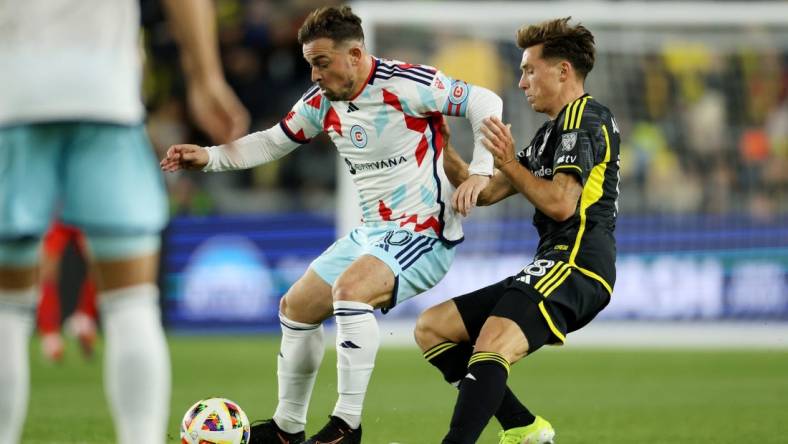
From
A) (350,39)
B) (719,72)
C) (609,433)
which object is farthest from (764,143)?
(350,39)

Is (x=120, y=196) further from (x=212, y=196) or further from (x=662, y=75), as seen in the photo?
(x=212, y=196)

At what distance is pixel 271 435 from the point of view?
18.9 ft

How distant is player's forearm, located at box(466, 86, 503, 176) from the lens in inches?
219

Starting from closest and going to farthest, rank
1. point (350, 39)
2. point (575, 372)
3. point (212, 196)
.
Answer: point (350, 39)
point (575, 372)
point (212, 196)

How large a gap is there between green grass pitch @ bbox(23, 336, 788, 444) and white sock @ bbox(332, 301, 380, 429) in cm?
88

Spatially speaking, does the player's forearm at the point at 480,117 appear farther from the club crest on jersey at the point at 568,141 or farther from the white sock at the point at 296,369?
the white sock at the point at 296,369

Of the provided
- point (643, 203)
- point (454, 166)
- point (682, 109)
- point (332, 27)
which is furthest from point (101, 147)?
point (682, 109)

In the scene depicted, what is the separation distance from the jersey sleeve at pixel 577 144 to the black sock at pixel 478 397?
2.90 feet

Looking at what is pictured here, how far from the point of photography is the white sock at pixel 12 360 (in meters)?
3.68

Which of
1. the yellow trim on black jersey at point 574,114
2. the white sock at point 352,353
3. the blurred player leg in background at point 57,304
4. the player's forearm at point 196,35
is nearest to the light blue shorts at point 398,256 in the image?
the white sock at point 352,353

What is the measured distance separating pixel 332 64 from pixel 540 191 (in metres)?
1.21

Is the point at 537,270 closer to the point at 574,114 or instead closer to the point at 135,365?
the point at 574,114

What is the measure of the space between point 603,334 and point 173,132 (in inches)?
259

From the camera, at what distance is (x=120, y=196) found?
11.8 ft
